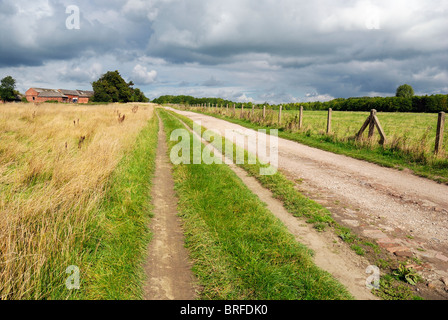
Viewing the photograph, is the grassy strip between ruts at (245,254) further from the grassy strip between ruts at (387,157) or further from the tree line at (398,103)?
the tree line at (398,103)

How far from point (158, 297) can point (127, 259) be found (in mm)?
823

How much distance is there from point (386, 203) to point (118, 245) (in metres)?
5.38

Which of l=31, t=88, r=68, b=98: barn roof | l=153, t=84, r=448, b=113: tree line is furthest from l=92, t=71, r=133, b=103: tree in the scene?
l=31, t=88, r=68, b=98: barn roof

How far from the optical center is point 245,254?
354 cm

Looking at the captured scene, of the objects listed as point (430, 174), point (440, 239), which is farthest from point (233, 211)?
point (430, 174)

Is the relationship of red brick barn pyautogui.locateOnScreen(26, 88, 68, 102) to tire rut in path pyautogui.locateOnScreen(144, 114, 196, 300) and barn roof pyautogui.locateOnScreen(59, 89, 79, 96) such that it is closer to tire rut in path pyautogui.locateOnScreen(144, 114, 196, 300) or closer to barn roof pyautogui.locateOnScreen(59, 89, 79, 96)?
barn roof pyautogui.locateOnScreen(59, 89, 79, 96)

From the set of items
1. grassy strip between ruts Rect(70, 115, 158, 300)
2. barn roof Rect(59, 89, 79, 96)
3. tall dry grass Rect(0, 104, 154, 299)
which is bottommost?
grassy strip between ruts Rect(70, 115, 158, 300)

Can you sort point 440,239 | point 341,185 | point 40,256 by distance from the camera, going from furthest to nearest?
point 341,185 → point 440,239 → point 40,256

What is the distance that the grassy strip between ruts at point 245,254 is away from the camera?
115 inches

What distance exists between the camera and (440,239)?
13.6 feet

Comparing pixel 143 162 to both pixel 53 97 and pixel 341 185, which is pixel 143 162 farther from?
pixel 53 97

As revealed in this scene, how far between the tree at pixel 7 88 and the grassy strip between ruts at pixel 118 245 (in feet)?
317

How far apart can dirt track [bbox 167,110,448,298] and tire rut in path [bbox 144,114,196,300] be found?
2938 mm

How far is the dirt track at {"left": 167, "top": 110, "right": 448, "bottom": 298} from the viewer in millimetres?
3928
